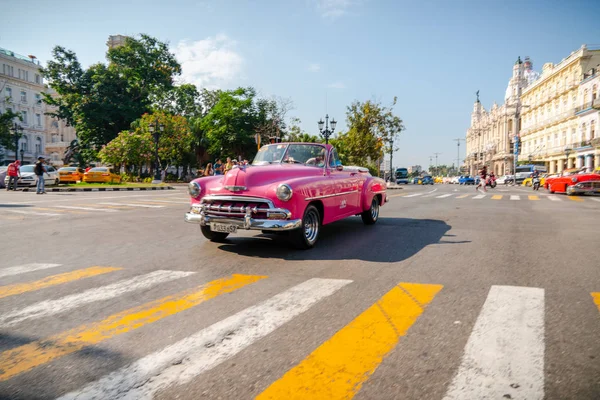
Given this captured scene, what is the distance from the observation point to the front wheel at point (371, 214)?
369 inches

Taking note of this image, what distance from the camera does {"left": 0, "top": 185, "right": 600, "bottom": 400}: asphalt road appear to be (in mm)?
2479

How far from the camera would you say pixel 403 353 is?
113 inches

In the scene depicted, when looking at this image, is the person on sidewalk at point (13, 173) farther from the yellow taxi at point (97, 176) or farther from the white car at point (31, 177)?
the yellow taxi at point (97, 176)

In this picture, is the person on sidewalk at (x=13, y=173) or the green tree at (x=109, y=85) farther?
the green tree at (x=109, y=85)

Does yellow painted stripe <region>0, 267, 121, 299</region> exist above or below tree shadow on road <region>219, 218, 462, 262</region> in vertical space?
below

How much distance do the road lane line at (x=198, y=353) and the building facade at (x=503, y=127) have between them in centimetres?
8275

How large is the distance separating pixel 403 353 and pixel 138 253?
15.6 feet

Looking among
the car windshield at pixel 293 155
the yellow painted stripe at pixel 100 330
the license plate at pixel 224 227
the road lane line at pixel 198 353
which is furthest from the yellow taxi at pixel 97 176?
the road lane line at pixel 198 353

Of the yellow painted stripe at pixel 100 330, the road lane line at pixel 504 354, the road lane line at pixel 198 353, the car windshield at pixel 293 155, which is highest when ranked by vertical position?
the car windshield at pixel 293 155

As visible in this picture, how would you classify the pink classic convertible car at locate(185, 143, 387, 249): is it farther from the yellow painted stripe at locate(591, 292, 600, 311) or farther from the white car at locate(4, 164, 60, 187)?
the white car at locate(4, 164, 60, 187)

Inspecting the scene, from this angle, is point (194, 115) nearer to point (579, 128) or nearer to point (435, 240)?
point (579, 128)

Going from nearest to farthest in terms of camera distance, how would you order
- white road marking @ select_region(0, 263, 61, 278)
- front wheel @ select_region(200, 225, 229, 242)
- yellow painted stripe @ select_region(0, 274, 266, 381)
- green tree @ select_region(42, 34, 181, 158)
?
yellow painted stripe @ select_region(0, 274, 266, 381) → white road marking @ select_region(0, 263, 61, 278) → front wheel @ select_region(200, 225, 229, 242) → green tree @ select_region(42, 34, 181, 158)

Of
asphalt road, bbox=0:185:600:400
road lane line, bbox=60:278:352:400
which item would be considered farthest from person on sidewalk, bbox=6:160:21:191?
road lane line, bbox=60:278:352:400

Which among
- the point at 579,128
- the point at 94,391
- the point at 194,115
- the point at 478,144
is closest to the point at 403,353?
the point at 94,391
